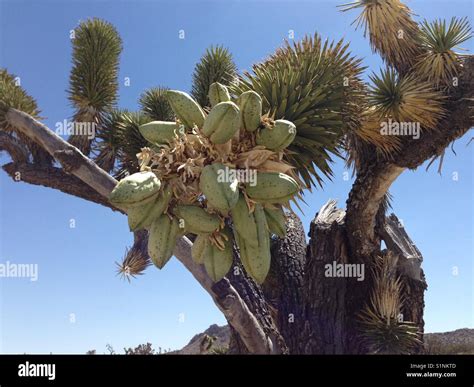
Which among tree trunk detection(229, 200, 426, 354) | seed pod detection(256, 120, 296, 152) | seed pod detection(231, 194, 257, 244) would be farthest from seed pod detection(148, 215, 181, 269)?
tree trunk detection(229, 200, 426, 354)

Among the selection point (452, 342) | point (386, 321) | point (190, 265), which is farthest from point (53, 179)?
point (452, 342)

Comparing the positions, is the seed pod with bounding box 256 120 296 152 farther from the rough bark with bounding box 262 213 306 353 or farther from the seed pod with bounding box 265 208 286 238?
the rough bark with bounding box 262 213 306 353

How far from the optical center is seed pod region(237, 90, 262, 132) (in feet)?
7.95

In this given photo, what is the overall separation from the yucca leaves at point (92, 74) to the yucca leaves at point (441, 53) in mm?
4095

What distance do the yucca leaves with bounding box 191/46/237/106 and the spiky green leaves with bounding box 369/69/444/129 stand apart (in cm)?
220

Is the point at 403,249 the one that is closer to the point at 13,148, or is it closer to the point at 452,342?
the point at 452,342

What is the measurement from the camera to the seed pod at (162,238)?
221cm

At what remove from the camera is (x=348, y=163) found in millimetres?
6605

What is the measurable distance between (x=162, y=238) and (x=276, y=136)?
712mm

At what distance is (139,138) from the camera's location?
6445 mm

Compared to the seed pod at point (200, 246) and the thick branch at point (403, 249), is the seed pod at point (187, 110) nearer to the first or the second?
the seed pod at point (200, 246)
